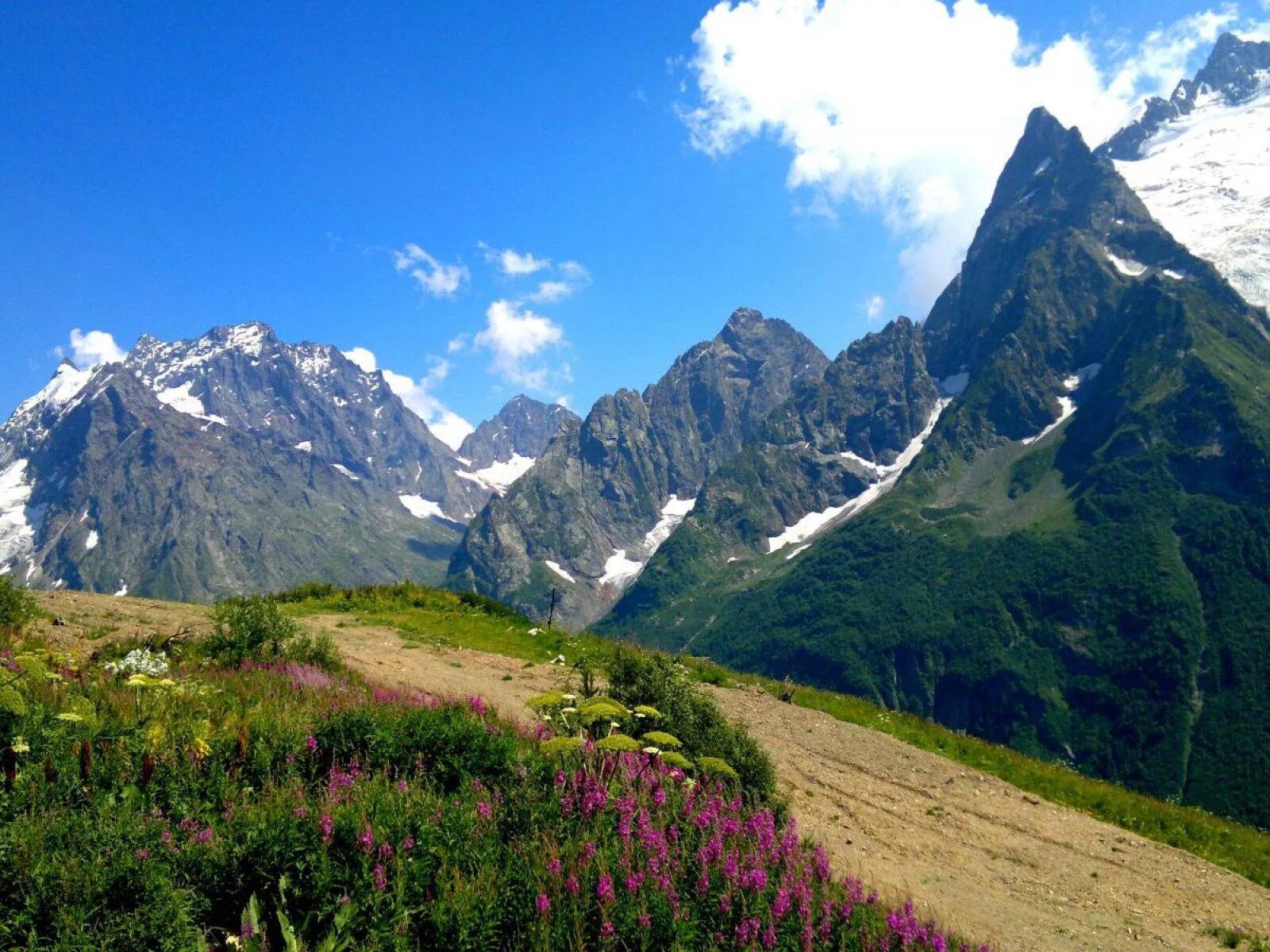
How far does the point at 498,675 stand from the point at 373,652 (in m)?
3.64

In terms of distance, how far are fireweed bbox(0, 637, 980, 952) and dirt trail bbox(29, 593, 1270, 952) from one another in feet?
8.97

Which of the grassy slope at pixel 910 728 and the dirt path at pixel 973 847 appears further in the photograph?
the grassy slope at pixel 910 728

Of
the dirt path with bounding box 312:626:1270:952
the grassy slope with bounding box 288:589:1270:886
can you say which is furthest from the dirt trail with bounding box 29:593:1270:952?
the grassy slope with bounding box 288:589:1270:886

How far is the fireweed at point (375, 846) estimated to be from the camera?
540 centimetres

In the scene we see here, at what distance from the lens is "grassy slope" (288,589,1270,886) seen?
55.4 ft

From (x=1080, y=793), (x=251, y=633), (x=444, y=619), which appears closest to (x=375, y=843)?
(x=251, y=633)

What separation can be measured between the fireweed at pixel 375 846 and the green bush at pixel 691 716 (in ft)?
7.83

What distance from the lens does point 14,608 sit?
50.9 ft

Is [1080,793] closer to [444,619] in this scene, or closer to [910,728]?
[910,728]

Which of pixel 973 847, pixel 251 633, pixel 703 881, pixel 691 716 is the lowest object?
pixel 973 847

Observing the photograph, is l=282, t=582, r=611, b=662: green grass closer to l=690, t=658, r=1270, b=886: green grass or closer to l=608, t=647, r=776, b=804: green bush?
l=690, t=658, r=1270, b=886: green grass

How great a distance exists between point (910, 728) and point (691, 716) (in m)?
13.2

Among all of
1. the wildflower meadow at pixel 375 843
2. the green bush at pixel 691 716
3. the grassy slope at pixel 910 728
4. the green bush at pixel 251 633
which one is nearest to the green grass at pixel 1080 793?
the grassy slope at pixel 910 728

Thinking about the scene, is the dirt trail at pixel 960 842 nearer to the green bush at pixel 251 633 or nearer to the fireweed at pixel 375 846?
the green bush at pixel 251 633
